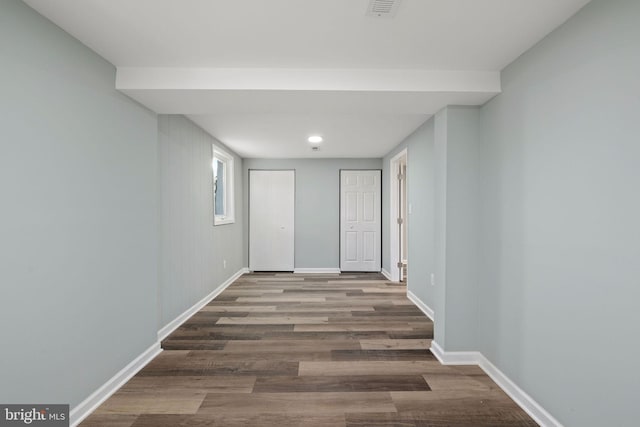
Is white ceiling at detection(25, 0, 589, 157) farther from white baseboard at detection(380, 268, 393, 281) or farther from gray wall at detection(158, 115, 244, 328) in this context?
white baseboard at detection(380, 268, 393, 281)

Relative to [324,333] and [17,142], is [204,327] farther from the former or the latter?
[17,142]

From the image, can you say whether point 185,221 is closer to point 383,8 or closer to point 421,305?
point 383,8

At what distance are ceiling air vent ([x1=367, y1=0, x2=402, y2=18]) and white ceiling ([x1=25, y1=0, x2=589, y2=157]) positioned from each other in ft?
0.12

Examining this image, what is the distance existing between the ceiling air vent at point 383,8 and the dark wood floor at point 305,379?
232 cm

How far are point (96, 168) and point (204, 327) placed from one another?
2020 mm

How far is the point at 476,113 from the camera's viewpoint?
2.57 meters

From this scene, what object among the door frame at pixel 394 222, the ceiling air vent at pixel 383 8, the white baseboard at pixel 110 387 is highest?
the ceiling air vent at pixel 383 8

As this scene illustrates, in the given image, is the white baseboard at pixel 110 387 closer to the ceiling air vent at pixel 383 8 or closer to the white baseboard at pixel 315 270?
the ceiling air vent at pixel 383 8

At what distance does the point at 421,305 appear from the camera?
388 cm

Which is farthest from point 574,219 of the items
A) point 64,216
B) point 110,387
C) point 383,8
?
point 110,387

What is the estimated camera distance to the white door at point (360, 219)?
609 cm

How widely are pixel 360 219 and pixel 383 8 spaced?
4715 mm

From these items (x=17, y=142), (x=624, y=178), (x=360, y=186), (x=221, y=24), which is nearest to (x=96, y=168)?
(x=17, y=142)

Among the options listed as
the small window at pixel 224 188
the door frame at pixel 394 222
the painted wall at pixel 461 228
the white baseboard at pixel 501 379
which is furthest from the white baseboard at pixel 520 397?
the small window at pixel 224 188
